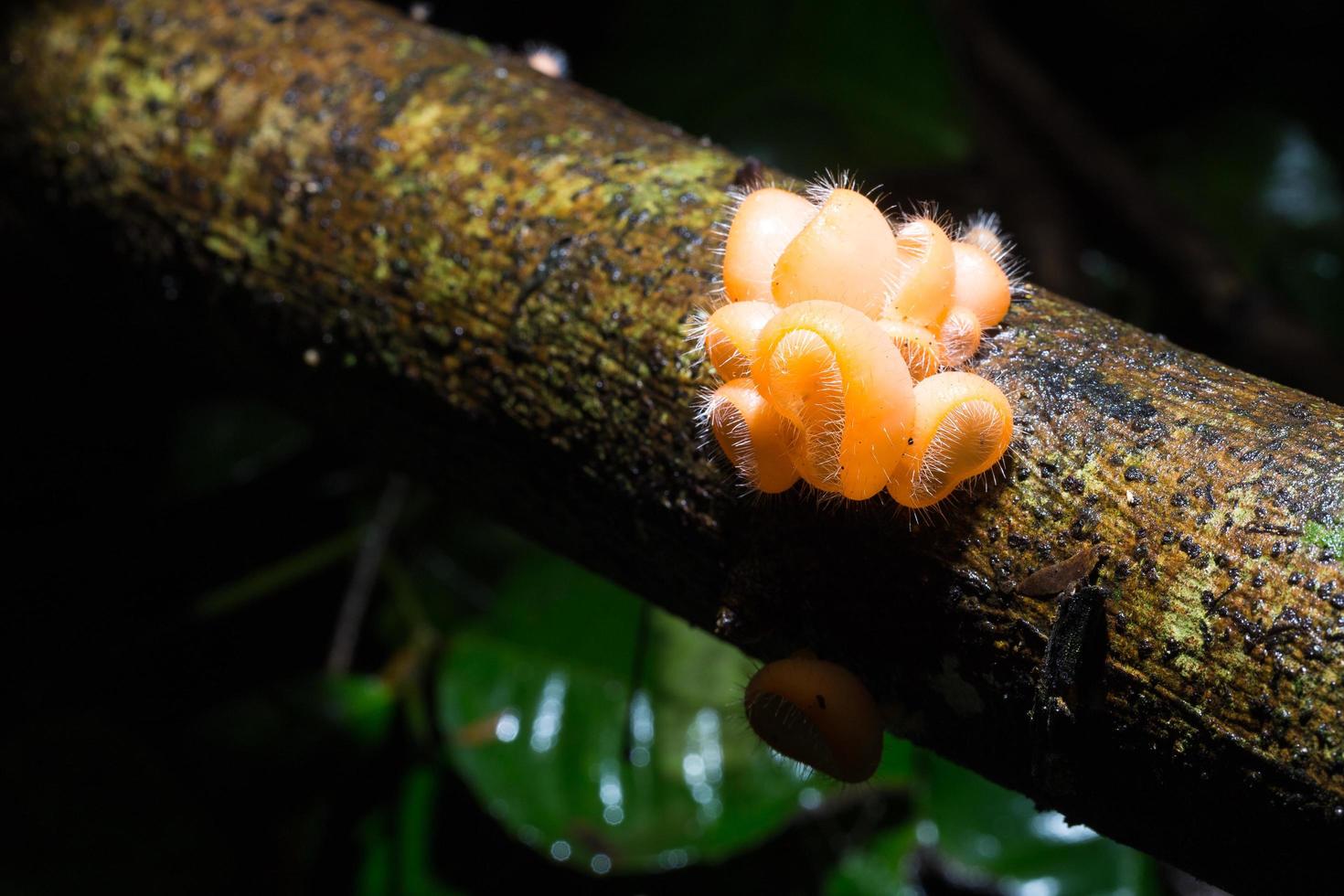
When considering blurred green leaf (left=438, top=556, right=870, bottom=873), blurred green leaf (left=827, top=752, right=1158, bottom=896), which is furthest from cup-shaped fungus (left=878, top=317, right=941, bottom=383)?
blurred green leaf (left=827, top=752, right=1158, bottom=896)

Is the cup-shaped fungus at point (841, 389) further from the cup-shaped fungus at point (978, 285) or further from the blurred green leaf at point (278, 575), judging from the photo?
the blurred green leaf at point (278, 575)

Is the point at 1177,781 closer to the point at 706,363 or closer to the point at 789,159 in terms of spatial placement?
the point at 706,363

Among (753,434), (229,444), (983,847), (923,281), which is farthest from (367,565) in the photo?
(923,281)

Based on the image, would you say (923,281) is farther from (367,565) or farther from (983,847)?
(367,565)

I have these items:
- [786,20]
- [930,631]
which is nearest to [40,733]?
[930,631]

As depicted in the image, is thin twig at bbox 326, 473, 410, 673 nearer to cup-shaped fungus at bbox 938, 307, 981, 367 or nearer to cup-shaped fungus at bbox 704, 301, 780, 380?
cup-shaped fungus at bbox 704, 301, 780, 380

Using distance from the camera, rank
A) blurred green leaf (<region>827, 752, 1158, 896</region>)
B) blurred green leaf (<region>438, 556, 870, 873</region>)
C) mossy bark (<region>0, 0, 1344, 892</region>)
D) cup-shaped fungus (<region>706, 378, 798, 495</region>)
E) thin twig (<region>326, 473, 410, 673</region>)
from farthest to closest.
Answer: thin twig (<region>326, 473, 410, 673</region>) → blurred green leaf (<region>827, 752, 1158, 896</region>) → blurred green leaf (<region>438, 556, 870, 873</region>) → cup-shaped fungus (<region>706, 378, 798, 495</region>) → mossy bark (<region>0, 0, 1344, 892</region>)
